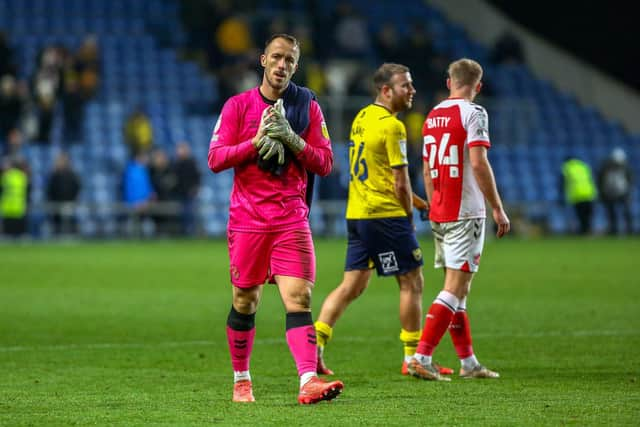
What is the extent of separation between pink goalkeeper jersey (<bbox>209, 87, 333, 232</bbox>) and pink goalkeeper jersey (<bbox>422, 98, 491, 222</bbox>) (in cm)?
136

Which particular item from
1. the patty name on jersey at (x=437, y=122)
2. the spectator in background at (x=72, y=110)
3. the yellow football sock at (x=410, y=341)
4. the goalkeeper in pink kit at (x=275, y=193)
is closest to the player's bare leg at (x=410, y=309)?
the yellow football sock at (x=410, y=341)

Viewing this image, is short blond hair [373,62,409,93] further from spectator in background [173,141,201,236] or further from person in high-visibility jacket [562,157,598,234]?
person in high-visibility jacket [562,157,598,234]

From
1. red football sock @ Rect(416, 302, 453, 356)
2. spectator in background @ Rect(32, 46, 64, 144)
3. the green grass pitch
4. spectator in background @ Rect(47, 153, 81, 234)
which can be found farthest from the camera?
spectator in background @ Rect(32, 46, 64, 144)

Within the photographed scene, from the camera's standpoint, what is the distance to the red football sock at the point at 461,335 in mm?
8531

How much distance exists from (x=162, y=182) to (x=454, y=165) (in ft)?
65.6

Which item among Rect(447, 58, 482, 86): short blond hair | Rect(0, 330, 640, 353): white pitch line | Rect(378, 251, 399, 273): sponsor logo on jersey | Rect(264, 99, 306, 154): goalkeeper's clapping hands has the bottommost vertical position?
Rect(0, 330, 640, 353): white pitch line

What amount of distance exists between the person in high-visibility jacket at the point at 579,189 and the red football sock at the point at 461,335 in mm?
21253

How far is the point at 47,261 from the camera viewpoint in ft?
68.6

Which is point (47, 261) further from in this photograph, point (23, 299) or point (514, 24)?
point (514, 24)

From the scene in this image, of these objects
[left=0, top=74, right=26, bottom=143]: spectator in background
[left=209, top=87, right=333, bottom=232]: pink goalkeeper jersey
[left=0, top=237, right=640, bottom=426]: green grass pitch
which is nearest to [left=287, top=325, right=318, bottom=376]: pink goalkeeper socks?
[left=0, top=237, right=640, bottom=426]: green grass pitch

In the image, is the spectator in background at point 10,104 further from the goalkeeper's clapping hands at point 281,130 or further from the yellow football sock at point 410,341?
the goalkeeper's clapping hands at point 281,130

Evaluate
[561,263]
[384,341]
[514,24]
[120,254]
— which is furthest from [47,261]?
[514,24]

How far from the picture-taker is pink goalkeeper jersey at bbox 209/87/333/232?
722cm

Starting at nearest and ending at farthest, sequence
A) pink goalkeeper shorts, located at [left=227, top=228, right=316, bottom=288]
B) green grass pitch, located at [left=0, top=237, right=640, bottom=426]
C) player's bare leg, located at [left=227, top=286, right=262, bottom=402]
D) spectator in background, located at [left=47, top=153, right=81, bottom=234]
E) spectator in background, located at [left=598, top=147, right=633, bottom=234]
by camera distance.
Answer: green grass pitch, located at [left=0, top=237, right=640, bottom=426] → pink goalkeeper shorts, located at [left=227, top=228, right=316, bottom=288] → player's bare leg, located at [left=227, top=286, right=262, bottom=402] → spectator in background, located at [left=47, top=153, right=81, bottom=234] → spectator in background, located at [left=598, top=147, right=633, bottom=234]
